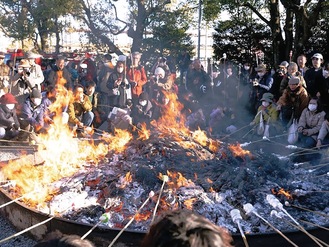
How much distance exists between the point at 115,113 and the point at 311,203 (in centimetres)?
635

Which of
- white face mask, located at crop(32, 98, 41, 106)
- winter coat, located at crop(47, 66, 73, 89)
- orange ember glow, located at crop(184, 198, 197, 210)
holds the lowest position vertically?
orange ember glow, located at crop(184, 198, 197, 210)

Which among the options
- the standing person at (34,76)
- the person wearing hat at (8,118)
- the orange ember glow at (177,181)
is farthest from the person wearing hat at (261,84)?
the person wearing hat at (8,118)

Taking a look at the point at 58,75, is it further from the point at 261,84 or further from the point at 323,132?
the point at 323,132

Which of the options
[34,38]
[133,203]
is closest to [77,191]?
[133,203]

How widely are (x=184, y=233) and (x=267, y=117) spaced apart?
27.6 ft

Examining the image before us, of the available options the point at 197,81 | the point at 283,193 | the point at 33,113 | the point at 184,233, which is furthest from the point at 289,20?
the point at 184,233

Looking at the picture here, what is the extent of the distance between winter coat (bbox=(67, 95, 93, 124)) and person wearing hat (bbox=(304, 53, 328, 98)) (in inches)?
221

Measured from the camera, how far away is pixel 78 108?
34.7ft

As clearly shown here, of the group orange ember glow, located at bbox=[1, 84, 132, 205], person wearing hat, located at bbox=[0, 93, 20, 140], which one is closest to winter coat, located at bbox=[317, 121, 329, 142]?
orange ember glow, located at bbox=[1, 84, 132, 205]

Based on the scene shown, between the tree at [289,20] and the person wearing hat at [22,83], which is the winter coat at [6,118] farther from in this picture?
the tree at [289,20]

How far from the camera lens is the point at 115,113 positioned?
35.9 ft

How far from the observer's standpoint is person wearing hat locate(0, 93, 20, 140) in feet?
30.7

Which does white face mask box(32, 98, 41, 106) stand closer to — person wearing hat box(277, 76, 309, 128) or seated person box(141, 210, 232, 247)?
person wearing hat box(277, 76, 309, 128)

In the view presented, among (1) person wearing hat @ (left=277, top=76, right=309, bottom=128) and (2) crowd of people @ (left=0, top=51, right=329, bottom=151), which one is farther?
(2) crowd of people @ (left=0, top=51, right=329, bottom=151)
